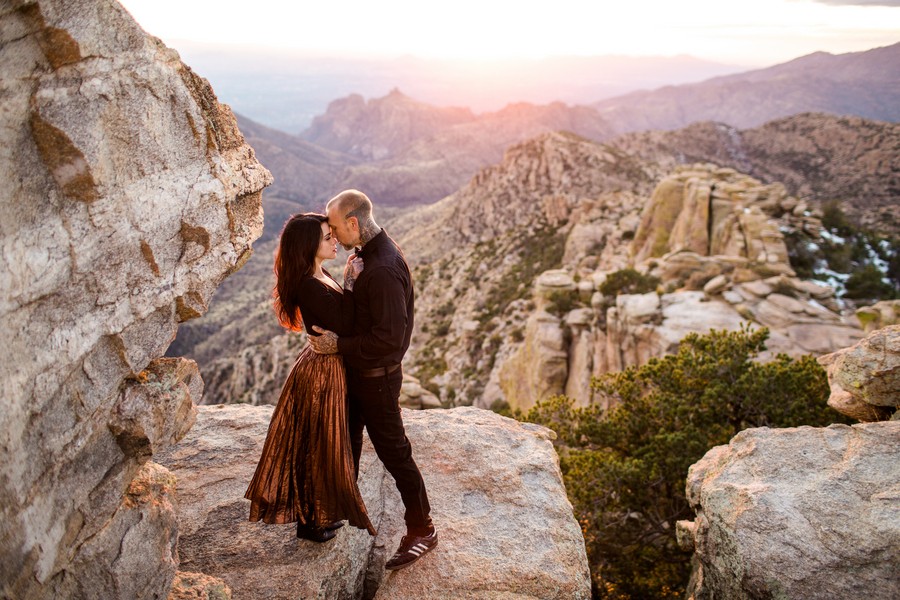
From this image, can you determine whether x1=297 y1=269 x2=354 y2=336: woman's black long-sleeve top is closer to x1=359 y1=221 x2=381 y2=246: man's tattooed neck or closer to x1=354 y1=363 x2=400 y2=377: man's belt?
x1=354 y1=363 x2=400 y2=377: man's belt

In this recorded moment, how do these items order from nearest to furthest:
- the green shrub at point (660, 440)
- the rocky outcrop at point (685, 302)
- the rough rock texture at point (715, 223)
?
1. the green shrub at point (660, 440)
2. the rocky outcrop at point (685, 302)
3. the rough rock texture at point (715, 223)

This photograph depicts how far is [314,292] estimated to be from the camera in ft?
12.6

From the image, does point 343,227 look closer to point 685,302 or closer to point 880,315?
point 685,302

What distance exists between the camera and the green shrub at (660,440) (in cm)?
742

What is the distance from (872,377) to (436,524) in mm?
4842

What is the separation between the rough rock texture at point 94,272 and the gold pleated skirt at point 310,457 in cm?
78

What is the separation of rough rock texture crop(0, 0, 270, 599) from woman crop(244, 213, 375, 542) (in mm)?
524

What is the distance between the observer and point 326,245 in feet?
13.2

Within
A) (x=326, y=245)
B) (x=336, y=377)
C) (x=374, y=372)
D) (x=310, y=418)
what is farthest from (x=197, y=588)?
(x=326, y=245)

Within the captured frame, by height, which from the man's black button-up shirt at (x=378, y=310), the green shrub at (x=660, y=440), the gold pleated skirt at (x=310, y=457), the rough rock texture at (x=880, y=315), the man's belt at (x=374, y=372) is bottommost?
the green shrub at (x=660, y=440)

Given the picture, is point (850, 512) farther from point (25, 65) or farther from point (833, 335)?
point (833, 335)

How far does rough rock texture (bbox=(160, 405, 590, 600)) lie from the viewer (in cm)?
423

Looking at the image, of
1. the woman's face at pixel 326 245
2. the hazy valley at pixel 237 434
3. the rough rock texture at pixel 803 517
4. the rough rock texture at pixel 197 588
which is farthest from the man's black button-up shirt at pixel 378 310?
the rough rock texture at pixel 803 517

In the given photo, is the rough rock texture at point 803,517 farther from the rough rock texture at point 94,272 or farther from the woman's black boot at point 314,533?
the rough rock texture at point 94,272
